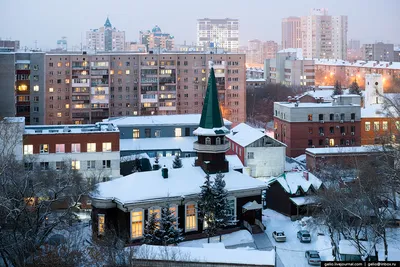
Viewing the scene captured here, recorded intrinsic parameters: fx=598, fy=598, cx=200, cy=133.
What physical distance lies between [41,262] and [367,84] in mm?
51386

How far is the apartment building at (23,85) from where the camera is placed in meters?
54.9

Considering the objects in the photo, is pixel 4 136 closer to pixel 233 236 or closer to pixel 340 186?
pixel 233 236

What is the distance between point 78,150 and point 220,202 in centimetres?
1165

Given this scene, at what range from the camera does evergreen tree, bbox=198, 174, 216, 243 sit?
26.0m

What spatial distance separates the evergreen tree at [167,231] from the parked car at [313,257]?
510 centimetres

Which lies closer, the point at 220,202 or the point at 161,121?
the point at 220,202

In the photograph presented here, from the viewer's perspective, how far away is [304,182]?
3123 centimetres

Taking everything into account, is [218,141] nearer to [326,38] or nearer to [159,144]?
[159,144]

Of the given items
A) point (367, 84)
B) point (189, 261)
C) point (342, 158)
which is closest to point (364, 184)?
point (342, 158)

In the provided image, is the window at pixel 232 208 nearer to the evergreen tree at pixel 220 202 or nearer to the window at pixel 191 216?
the evergreen tree at pixel 220 202

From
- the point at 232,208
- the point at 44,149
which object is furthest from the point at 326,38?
the point at 232,208

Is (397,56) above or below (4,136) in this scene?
above

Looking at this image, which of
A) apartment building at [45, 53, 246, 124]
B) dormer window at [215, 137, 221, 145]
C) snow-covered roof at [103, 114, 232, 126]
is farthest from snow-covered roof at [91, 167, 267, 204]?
apartment building at [45, 53, 246, 124]

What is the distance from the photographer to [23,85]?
57.8 metres
